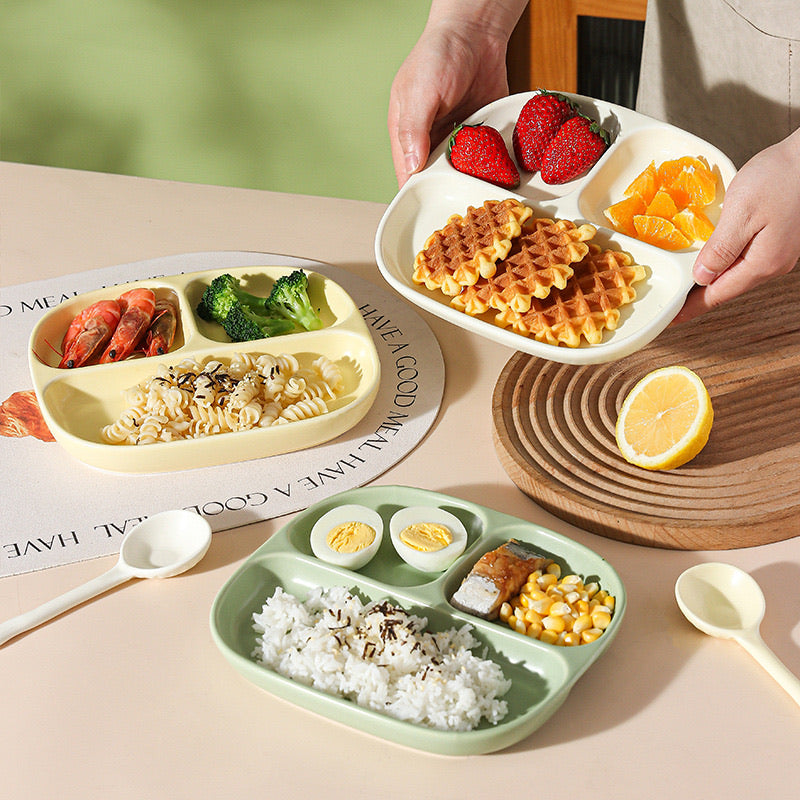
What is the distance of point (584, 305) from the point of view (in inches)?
59.0

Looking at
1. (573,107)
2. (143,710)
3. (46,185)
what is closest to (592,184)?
(573,107)

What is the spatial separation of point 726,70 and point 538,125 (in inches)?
23.4

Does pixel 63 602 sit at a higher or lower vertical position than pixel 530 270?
lower

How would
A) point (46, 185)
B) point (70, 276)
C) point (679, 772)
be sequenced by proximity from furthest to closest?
point (46, 185) → point (70, 276) → point (679, 772)

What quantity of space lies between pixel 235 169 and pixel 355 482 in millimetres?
2496

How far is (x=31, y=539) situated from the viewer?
1.43m

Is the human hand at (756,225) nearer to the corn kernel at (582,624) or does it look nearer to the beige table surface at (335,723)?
the beige table surface at (335,723)

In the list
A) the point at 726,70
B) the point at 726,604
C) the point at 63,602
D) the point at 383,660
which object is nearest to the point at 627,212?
the point at 726,70

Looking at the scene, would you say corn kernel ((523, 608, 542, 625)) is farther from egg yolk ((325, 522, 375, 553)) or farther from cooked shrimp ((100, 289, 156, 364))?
cooked shrimp ((100, 289, 156, 364))

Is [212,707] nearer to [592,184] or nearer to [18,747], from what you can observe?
[18,747]

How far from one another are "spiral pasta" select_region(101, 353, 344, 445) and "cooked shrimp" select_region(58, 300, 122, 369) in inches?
6.3

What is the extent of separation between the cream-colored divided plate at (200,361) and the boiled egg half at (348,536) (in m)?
0.23

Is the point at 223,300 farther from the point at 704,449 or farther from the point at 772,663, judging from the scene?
the point at 772,663

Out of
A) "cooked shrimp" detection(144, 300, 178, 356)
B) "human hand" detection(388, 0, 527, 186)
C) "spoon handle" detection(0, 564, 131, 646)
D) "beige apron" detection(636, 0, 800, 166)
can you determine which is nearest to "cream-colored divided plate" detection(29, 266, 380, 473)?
"cooked shrimp" detection(144, 300, 178, 356)
